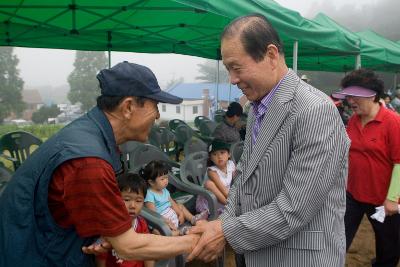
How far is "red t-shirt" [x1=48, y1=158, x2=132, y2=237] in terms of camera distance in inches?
51.1

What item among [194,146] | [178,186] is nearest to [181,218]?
[178,186]

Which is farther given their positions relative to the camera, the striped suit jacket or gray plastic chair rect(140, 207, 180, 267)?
gray plastic chair rect(140, 207, 180, 267)

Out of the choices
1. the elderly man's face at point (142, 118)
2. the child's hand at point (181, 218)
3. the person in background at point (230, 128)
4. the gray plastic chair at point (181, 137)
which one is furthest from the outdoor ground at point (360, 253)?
the gray plastic chair at point (181, 137)

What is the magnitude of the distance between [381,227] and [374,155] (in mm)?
689

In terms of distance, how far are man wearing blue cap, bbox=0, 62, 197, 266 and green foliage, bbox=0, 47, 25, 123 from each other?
97.3 ft

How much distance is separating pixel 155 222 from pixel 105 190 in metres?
1.40

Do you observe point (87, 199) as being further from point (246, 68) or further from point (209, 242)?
point (246, 68)

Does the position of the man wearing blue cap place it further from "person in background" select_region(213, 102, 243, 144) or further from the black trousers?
"person in background" select_region(213, 102, 243, 144)

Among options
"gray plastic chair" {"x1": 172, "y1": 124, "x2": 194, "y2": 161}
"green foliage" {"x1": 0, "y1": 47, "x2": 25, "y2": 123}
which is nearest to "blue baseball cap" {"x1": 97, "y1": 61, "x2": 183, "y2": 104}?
"gray plastic chair" {"x1": 172, "y1": 124, "x2": 194, "y2": 161}

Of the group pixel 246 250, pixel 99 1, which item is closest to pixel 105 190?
pixel 246 250

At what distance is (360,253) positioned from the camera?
430 centimetres

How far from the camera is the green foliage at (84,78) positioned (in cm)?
3967

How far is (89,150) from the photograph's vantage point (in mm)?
1326

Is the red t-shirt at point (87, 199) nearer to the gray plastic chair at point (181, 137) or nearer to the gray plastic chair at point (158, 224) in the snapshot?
the gray plastic chair at point (158, 224)
